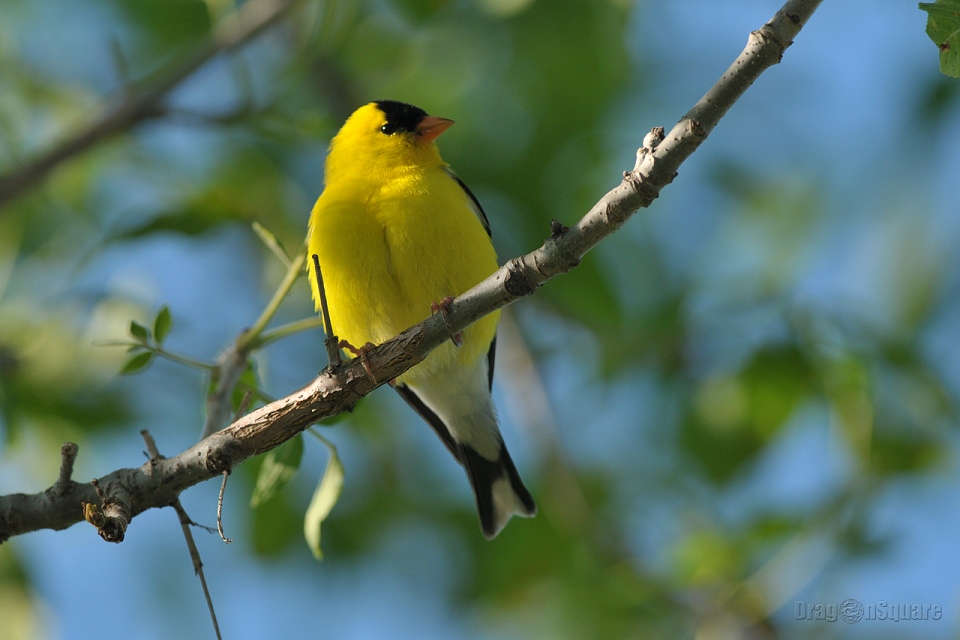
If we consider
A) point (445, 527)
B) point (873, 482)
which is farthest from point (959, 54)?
point (445, 527)

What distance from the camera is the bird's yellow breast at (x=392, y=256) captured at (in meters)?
3.47

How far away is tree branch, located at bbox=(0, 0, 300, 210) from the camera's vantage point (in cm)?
382

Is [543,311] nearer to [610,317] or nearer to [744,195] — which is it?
[610,317]

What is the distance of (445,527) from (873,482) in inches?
113

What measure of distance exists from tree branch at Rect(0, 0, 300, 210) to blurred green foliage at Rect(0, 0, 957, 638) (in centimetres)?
10

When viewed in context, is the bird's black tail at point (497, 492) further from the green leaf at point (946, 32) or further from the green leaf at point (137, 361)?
the green leaf at point (946, 32)

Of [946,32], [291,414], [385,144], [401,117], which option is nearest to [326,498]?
[291,414]

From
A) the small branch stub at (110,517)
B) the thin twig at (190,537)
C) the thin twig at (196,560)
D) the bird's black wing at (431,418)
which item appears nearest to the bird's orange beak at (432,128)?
the bird's black wing at (431,418)

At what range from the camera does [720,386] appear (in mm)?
3750

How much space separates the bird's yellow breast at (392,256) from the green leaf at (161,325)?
Result: 2.85 ft

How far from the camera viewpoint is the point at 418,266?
3467mm

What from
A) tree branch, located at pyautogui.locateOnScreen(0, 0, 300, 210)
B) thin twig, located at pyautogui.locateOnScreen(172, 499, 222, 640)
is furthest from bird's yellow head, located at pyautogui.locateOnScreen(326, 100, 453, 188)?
thin twig, located at pyautogui.locateOnScreen(172, 499, 222, 640)

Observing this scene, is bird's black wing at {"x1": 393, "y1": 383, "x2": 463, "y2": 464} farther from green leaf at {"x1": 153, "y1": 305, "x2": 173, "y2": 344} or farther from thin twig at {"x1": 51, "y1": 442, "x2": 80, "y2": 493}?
thin twig at {"x1": 51, "y1": 442, "x2": 80, "y2": 493}

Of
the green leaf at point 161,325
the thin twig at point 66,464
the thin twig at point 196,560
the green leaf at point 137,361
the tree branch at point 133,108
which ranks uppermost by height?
the tree branch at point 133,108
